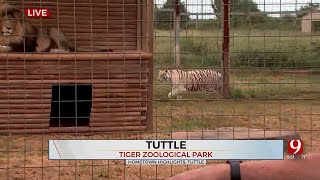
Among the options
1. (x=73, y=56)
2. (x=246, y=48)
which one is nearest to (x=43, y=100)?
(x=73, y=56)

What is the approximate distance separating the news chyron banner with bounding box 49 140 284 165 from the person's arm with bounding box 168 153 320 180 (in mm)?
301

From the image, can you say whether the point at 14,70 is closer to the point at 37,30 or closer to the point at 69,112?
the point at 37,30

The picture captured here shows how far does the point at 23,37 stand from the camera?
8344mm

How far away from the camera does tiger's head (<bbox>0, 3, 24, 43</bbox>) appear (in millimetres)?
8379

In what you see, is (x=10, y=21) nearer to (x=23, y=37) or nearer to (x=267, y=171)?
(x=23, y=37)

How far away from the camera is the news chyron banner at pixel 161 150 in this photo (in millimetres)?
4805

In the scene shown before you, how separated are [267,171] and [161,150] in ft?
3.21

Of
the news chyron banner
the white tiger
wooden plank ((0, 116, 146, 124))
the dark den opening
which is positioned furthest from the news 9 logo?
the white tiger

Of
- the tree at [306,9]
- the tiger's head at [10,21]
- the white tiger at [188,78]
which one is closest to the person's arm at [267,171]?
the tree at [306,9]

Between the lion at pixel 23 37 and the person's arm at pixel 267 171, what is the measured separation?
4670 mm

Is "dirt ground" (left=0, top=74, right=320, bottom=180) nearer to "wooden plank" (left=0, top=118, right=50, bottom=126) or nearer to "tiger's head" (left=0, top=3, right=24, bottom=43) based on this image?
"wooden plank" (left=0, top=118, right=50, bottom=126)

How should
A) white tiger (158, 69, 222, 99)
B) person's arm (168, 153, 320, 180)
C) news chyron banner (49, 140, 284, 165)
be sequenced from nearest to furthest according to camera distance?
1. person's arm (168, 153, 320, 180)
2. news chyron banner (49, 140, 284, 165)
3. white tiger (158, 69, 222, 99)

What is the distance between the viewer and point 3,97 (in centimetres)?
845

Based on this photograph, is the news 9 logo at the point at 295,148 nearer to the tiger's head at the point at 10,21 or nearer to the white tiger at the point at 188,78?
the tiger's head at the point at 10,21
